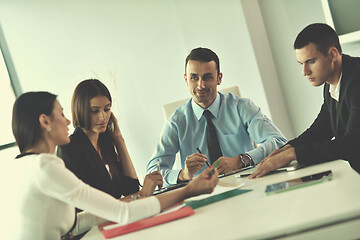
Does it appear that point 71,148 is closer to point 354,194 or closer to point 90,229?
point 90,229

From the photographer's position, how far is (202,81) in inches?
111

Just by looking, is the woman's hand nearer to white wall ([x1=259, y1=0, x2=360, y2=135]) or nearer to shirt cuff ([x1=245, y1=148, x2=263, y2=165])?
shirt cuff ([x1=245, y1=148, x2=263, y2=165])

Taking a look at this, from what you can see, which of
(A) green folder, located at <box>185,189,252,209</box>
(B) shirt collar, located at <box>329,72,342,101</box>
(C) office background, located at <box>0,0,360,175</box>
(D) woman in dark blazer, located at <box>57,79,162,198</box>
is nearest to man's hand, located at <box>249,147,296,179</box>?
(A) green folder, located at <box>185,189,252,209</box>

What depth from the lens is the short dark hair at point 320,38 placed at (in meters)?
2.18

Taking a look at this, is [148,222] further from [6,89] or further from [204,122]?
[6,89]

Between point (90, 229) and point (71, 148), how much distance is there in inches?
33.2

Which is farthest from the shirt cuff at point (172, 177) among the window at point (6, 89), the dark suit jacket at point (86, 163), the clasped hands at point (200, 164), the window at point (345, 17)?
the window at point (6, 89)

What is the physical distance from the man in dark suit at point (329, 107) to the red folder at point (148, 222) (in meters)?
0.52

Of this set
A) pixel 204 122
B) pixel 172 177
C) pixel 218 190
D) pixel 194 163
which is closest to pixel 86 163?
pixel 172 177

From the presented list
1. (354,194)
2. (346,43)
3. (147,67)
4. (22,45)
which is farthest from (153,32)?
(354,194)

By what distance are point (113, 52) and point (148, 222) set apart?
12.3 feet

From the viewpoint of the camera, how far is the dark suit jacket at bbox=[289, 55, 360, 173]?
182 centimetres

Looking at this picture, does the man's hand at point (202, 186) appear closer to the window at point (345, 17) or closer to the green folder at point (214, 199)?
the green folder at point (214, 199)

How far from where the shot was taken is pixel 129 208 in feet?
4.86
